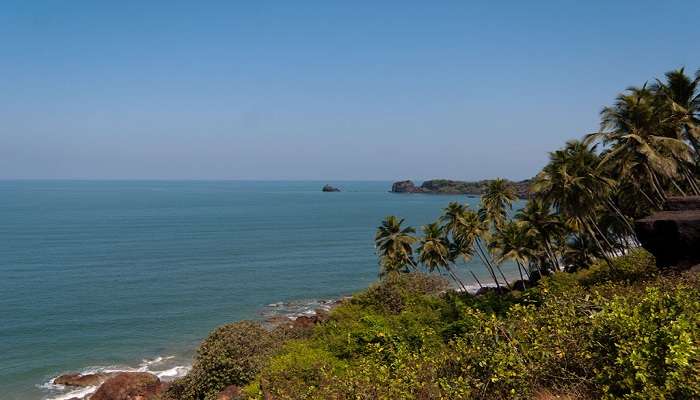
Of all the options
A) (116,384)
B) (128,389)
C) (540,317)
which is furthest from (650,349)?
(116,384)

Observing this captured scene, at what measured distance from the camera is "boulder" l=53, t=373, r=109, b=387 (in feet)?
124

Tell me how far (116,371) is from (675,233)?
42.6 m

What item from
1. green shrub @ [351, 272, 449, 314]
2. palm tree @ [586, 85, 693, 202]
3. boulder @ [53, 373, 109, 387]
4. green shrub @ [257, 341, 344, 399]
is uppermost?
palm tree @ [586, 85, 693, 202]

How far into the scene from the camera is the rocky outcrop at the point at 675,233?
20.7m

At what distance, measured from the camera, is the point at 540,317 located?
12.0 m

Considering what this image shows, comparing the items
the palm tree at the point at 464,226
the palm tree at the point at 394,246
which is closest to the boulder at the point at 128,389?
the palm tree at the point at 394,246

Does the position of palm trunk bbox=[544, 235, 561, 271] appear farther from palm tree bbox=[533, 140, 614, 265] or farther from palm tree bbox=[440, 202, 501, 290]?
palm tree bbox=[533, 140, 614, 265]

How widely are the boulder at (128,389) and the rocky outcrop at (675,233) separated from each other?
110ft

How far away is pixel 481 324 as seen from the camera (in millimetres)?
11969

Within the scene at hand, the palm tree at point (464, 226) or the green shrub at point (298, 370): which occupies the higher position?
the palm tree at point (464, 226)

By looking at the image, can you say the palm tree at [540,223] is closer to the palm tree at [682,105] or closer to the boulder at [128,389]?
the palm tree at [682,105]

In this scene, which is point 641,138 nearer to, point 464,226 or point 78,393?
point 464,226

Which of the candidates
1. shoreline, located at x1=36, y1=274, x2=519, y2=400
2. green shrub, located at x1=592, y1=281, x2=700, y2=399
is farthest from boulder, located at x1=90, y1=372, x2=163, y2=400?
green shrub, located at x1=592, y1=281, x2=700, y2=399

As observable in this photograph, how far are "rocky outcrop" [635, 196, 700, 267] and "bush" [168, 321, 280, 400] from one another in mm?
23703
